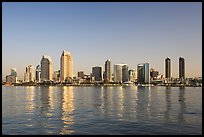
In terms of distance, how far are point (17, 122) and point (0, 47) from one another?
19422 millimetres

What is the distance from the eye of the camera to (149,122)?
26.9 m

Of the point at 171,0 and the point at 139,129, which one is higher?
the point at 171,0

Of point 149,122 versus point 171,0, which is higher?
point 171,0

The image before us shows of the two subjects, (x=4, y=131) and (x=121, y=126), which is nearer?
(x=4, y=131)

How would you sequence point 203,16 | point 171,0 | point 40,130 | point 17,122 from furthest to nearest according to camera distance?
point 17,122 < point 40,130 < point 203,16 < point 171,0

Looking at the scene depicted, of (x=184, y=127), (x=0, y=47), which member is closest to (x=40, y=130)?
(x=184, y=127)

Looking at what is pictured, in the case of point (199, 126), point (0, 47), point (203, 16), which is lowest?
point (199, 126)

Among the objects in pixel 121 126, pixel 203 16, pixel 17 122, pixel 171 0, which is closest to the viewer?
pixel 171 0

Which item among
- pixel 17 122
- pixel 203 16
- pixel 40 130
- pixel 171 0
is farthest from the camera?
Result: pixel 17 122

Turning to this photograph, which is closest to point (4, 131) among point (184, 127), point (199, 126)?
point (184, 127)

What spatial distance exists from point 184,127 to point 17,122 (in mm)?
16852

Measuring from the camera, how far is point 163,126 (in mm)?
24672

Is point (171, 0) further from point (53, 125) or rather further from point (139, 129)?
point (53, 125)

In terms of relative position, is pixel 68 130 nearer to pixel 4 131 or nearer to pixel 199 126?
pixel 4 131
